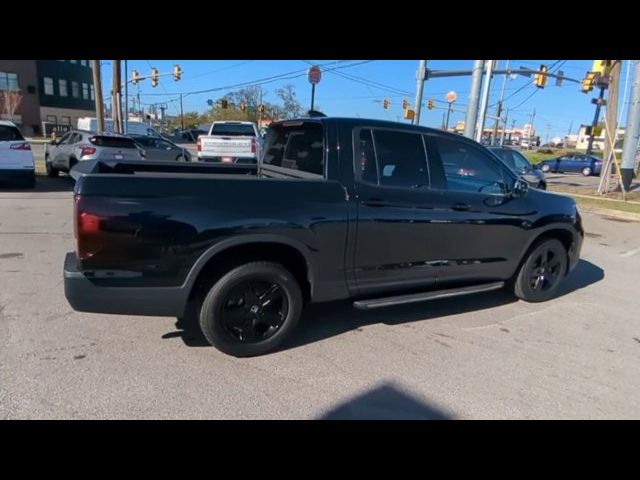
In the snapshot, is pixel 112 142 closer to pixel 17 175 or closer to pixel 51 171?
pixel 17 175

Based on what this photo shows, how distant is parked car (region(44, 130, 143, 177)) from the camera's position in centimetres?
1179

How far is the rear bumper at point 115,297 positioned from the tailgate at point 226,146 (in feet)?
34.9

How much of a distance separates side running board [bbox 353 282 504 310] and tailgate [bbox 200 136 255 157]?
409 inches

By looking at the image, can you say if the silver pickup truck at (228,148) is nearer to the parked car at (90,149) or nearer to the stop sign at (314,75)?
the parked car at (90,149)

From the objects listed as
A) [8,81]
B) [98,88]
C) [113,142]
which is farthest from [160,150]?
[8,81]

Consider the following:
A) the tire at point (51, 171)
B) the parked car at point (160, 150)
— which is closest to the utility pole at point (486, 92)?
the parked car at point (160, 150)

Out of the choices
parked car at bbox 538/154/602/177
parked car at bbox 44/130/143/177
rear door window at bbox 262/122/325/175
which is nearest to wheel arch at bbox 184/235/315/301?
rear door window at bbox 262/122/325/175

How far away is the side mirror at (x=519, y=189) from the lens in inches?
172

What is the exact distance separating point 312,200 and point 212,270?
3.14 feet
